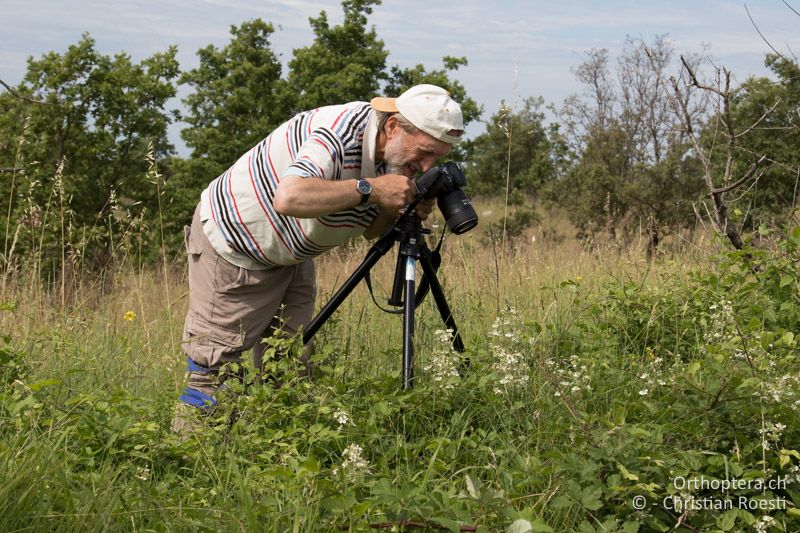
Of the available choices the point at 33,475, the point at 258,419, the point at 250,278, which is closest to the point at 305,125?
the point at 250,278

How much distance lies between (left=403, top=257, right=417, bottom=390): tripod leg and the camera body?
234 mm

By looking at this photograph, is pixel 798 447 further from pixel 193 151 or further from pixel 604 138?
pixel 193 151

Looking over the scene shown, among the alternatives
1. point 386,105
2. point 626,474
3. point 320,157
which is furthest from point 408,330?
point 626,474

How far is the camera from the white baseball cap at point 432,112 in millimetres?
3061

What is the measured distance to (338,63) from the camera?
52.3ft

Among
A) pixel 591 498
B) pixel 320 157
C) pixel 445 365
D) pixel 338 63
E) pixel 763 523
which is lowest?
pixel 763 523

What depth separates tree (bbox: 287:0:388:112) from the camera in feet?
50.7

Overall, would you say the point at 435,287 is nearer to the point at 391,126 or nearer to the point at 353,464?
the point at 391,126

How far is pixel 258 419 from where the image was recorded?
274 cm

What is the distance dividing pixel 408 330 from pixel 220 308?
92 centimetres

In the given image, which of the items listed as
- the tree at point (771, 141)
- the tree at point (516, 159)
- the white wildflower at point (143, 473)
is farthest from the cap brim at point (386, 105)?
the tree at point (516, 159)

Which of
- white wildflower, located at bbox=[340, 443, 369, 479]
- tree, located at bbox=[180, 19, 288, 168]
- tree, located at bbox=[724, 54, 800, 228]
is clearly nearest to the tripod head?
white wildflower, located at bbox=[340, 443, 369, 479]

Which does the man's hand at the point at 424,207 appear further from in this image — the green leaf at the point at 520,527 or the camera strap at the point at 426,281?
the green leaf at the point at 520,527

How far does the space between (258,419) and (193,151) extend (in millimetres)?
13540
